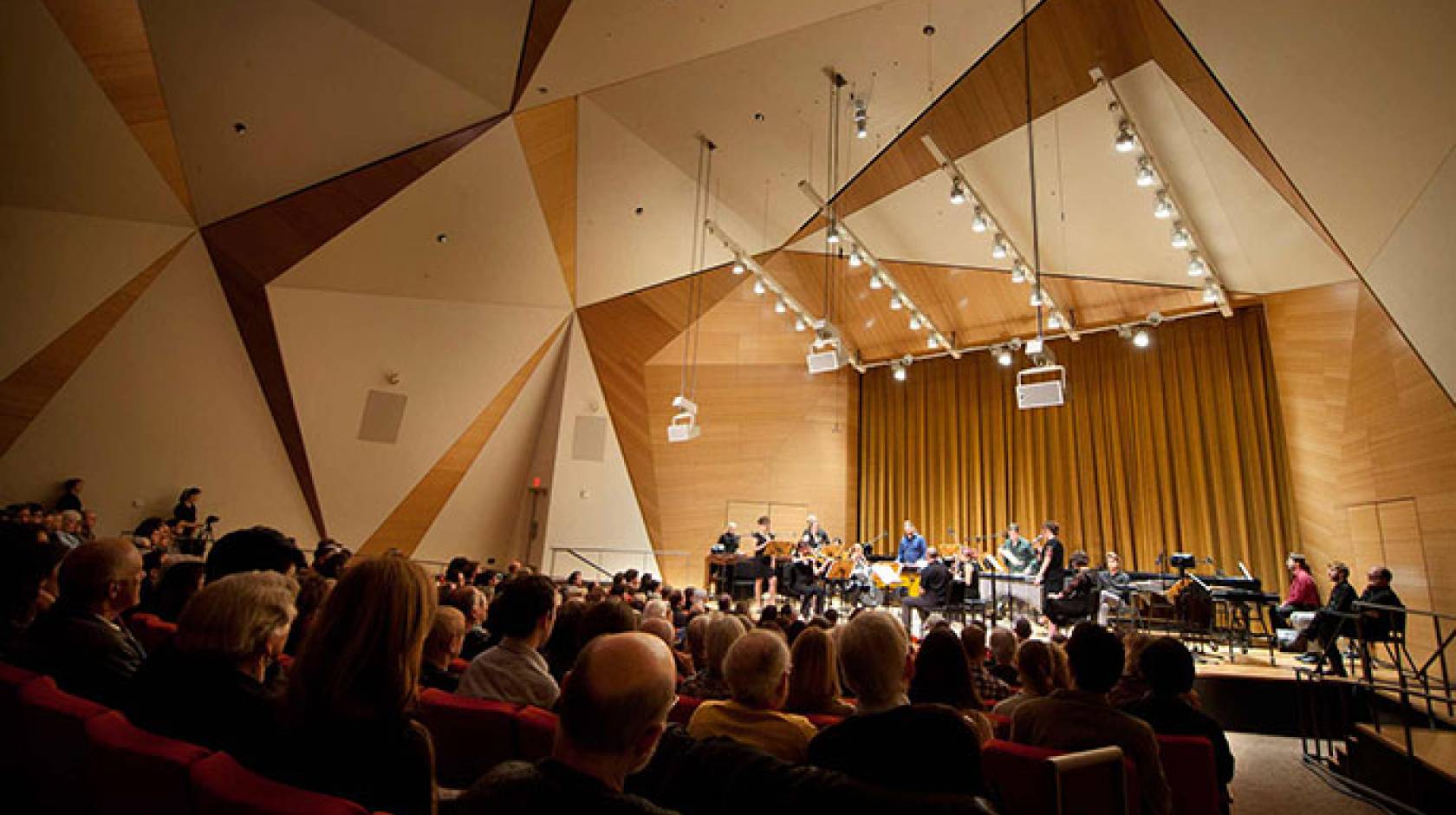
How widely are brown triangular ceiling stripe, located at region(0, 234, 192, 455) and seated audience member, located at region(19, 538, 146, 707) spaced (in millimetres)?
8011

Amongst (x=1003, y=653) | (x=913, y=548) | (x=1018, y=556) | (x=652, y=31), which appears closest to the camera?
(x=1003, y=653)

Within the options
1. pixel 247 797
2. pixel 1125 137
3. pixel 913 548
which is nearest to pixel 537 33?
pixel 1125 137

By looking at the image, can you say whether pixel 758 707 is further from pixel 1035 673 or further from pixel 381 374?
pixel 381 374

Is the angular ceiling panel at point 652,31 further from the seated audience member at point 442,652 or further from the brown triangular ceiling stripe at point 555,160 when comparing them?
the seated audience member at point 442,652

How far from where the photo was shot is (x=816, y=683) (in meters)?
2.66

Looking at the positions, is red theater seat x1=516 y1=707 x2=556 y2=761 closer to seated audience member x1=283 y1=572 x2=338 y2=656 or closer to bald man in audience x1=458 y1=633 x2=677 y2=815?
bald man in audience x1=458 y1=633 x2=677 y2=815

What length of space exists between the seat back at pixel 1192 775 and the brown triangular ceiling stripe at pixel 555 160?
8.22 m

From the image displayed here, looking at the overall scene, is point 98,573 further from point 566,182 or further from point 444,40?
point 566,182

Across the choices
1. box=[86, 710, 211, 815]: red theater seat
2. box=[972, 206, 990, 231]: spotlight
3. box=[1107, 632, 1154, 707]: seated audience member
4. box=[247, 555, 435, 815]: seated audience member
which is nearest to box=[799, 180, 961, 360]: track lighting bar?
box=[972, 206, 990, 231]: spotlight

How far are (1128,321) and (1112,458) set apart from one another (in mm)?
2318

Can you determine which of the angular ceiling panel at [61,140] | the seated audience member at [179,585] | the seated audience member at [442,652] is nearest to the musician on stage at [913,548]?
the seated audience member at [442,652]

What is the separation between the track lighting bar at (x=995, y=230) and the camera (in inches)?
342

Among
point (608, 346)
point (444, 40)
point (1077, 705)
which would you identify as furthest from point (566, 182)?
point (1077, 705)

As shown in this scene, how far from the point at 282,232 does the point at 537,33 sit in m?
4.23
